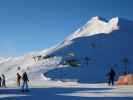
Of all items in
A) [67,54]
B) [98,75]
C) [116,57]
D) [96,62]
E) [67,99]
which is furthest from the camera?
[116,57]

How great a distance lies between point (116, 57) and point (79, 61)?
4137 centimetres

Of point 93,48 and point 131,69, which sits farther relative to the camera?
point 93,48

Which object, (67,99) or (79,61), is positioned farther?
(79,61)

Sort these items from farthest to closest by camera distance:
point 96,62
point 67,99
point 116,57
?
point 116,57 → point 96,62 → point 67,99

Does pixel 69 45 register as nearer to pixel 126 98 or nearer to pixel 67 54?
pixel 67 54

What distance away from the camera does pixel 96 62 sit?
162125mm

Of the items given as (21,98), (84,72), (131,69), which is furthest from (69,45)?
(21,98)

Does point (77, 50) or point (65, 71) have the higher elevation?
point (77, 50)

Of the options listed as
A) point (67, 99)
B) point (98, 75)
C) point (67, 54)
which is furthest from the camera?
point (67, 54)

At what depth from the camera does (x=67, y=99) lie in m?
29.3

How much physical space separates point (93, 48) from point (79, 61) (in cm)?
4189

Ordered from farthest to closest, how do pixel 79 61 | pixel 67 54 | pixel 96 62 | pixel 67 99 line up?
pixel 67 54
pixel 96 62
pixel 79 61
pixel 67 99

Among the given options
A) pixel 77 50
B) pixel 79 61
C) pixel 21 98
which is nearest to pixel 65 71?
pixel 79 61

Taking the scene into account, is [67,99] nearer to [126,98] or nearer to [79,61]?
[126,98]
